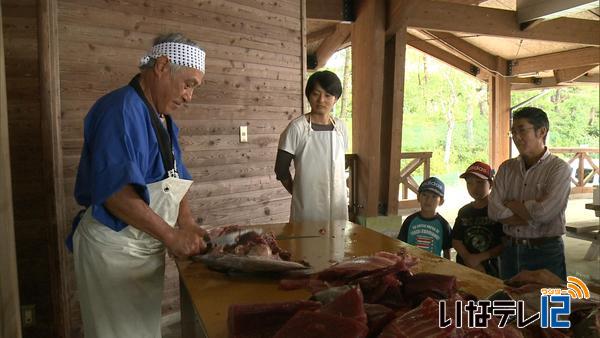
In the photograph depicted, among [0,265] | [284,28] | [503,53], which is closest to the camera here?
[0,265]

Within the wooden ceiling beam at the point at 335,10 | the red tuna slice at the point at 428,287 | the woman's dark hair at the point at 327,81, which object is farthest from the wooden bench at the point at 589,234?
the red tuna slice at the point at 428,287

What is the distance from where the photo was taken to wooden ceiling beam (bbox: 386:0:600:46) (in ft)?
17.5

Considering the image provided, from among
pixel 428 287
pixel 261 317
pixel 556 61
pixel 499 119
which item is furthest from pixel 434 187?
pixel 499 119

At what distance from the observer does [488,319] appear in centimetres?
120

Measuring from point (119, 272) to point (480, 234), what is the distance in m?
2.53

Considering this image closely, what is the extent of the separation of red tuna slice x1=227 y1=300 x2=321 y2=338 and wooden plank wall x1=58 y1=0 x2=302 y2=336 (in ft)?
8.43

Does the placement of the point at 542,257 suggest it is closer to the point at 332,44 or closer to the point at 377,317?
the point at 377,317

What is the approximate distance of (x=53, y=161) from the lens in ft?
10.5

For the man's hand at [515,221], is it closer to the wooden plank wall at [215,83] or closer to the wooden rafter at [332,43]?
the wooden plank wall at [215,83]

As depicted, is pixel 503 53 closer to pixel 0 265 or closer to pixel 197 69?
pixel 197 69

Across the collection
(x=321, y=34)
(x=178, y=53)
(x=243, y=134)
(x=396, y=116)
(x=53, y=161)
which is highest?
(x=321, y=34)

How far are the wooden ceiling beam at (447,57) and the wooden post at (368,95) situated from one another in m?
3.82

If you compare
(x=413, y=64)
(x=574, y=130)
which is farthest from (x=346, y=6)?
(x=574, y=130)

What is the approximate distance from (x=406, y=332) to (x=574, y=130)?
31.6 m
